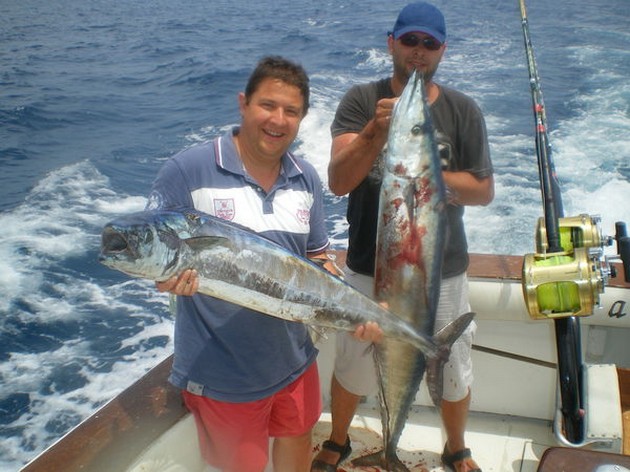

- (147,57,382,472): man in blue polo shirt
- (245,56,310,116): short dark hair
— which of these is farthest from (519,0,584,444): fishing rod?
(245,56,310,116): short dark hair

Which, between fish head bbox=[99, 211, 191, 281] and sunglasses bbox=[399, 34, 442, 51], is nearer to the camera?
fish head bbox=[99, 211, 191, 281]

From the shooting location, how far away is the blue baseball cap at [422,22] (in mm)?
2338

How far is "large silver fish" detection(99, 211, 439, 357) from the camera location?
1654 mm

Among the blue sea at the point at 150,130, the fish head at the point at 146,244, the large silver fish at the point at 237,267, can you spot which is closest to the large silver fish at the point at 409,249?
the large silver fish at the point at 237,267

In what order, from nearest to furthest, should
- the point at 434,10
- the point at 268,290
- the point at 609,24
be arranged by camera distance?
the point at 268,290
the point at 434,10
the point at 609,24

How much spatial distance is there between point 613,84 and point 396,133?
469 inches

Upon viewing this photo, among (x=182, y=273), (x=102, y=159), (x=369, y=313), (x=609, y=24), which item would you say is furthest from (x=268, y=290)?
(x=609, y=24)

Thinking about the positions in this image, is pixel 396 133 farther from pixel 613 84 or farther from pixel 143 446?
pixel 613 84

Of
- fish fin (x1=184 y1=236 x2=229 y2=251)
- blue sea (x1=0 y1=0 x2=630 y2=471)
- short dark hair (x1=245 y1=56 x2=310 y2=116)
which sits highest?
short dark hair (x1=245 y1=56 x2=310 y2=116)

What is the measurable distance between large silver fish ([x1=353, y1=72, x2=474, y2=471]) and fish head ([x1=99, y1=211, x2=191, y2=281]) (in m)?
0.84

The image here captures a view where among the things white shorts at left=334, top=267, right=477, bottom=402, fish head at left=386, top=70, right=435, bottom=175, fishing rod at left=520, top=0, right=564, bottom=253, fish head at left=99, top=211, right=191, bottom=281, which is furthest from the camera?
white shorts at left=334, top=267, right=477, bottom=402

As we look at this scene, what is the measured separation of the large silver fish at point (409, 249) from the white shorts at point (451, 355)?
0.69ft

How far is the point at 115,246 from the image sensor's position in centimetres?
163

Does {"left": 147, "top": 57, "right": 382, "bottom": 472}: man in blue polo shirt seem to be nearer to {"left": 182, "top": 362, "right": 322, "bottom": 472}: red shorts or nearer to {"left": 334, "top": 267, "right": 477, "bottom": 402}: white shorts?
{"left": 182, "top": 362, "right": 322, "bottom": 472}: red shorts
